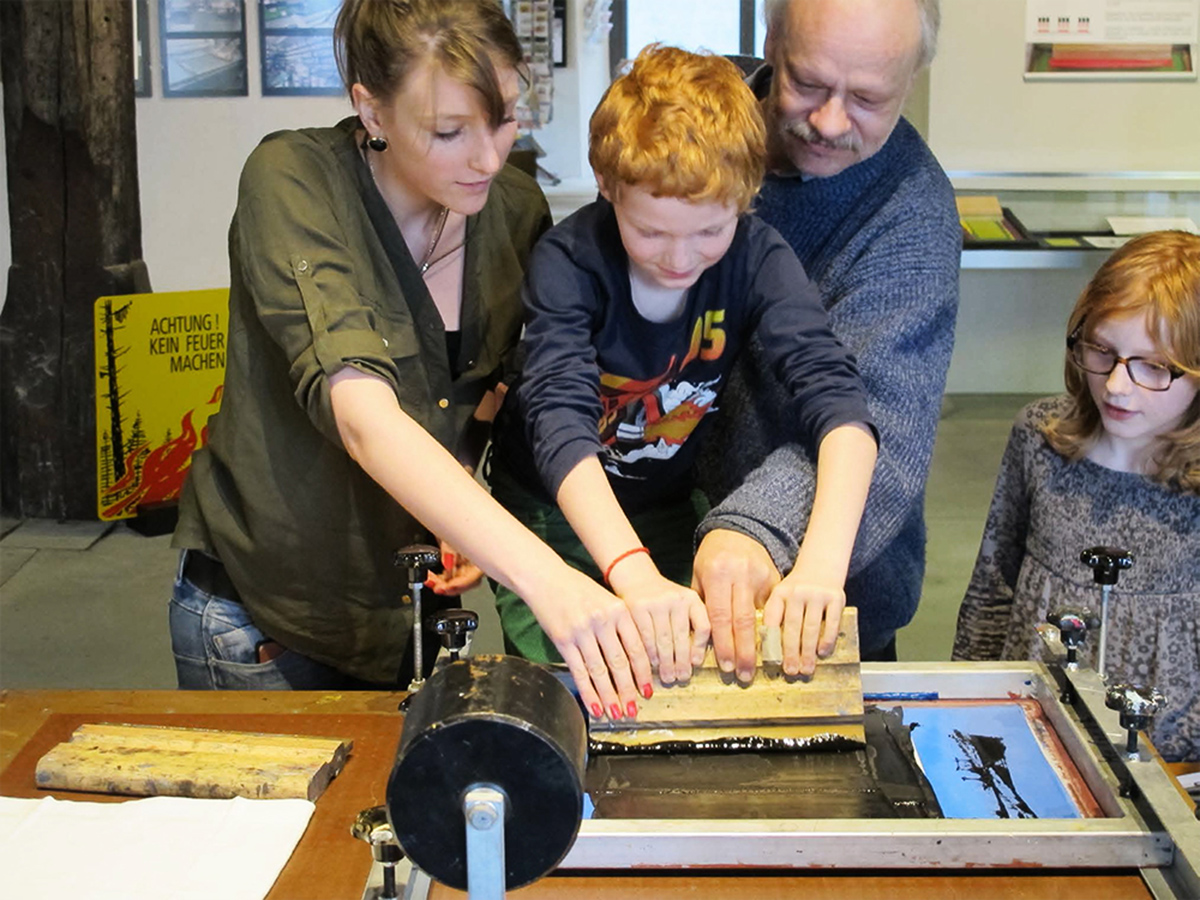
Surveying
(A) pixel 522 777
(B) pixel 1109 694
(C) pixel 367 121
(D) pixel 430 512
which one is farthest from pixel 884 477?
(A) pixel 522 777

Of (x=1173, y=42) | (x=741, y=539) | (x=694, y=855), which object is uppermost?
(x=1173, y=42)

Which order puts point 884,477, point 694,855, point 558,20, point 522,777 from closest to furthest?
point 522,777 → point 694,855 → point 884,477 → point 558,20

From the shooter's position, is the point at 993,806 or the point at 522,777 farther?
the point at 993,806

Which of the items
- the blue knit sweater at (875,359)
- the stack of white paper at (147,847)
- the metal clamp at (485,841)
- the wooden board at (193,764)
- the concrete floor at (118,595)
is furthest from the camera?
the concrete floor at (118,595)

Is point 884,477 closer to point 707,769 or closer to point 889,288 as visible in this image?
point 889,288

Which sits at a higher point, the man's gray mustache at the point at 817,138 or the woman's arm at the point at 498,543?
the man's gray mustache at the point at 817,138

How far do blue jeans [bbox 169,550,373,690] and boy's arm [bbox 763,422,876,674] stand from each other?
632 mm

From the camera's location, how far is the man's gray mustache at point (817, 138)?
147cm

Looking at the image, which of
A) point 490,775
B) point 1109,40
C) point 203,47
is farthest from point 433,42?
point 1109,40

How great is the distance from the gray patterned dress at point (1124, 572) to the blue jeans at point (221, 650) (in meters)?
0.93

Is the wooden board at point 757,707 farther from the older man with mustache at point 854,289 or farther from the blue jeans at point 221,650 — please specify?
the blue jeans at point 221,650

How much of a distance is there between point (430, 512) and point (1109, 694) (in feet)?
2.13

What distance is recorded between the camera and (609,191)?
1.40 m

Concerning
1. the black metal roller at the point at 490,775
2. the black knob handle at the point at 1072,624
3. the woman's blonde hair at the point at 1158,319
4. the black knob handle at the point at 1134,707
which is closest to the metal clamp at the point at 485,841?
the black metal roller at the point at 490,775
